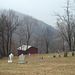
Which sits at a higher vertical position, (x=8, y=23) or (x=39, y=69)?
(x=8, y=23)

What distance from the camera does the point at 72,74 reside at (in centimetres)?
909

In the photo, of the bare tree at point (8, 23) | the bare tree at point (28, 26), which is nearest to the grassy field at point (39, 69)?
the bare tree at point (8, 23)

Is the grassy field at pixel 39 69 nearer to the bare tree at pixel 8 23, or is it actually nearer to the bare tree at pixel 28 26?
the bare tree at pixel 8 23

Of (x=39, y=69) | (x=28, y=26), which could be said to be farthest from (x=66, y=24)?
(x=39, y=69)

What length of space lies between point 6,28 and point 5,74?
29.8 meters

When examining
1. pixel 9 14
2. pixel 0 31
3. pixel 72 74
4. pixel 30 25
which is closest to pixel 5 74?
pixel 72 74

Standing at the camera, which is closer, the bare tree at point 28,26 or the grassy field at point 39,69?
the grassy field at point 39,69

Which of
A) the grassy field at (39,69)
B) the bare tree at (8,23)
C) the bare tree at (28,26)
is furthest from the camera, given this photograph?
the bare tree at (28,26)

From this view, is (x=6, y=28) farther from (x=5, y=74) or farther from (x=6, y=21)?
(x=5, y=74)

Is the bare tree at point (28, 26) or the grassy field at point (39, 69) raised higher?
the bare tree at point (28, 26)

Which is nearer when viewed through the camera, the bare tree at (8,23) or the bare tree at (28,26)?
the bare tree at (8,23)

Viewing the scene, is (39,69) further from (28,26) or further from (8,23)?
(28,26)

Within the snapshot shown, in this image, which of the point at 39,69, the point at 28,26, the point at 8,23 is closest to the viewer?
the point at 39,69

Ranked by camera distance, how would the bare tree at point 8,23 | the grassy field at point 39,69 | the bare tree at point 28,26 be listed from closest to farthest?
the grassy field at point 39,69 → the bare tree at point 8,23 → the bare tree at point 28,26
